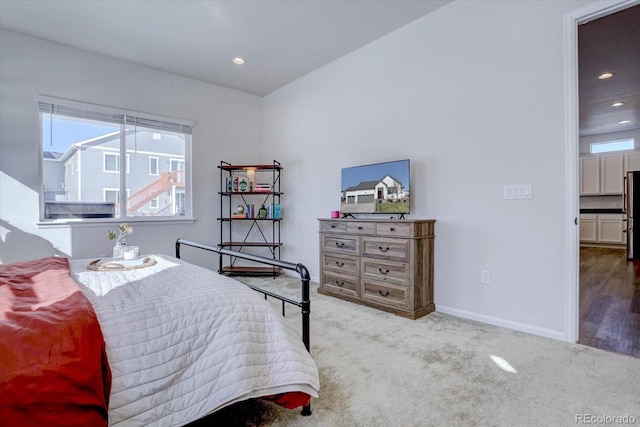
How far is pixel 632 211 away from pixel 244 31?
743cm

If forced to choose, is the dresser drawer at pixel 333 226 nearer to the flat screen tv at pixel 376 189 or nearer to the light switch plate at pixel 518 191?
the flat screen tv at pixel 376 189

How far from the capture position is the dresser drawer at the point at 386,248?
294 cm

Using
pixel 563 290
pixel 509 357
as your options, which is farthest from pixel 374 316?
pixel 563 290

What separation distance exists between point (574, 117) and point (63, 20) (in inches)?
180

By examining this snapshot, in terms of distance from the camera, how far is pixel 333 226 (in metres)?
3.62

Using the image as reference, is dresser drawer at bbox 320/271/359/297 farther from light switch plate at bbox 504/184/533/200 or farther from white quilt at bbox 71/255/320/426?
white quilt at bbox 71/255/320/426

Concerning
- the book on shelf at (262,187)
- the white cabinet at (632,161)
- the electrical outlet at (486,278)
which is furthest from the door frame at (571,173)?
the white cabinet at (632,161)

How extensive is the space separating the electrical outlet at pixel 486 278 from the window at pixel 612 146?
715cm

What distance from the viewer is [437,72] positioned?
312 centimetres

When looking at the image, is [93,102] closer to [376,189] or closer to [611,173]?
[376,189]

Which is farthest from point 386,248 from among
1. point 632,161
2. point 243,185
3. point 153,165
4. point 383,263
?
point 632,161

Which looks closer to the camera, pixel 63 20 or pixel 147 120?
pixel 63 20

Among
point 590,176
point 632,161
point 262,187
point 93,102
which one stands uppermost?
point 93,102

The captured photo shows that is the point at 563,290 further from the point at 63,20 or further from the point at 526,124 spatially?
the point at 63,20
